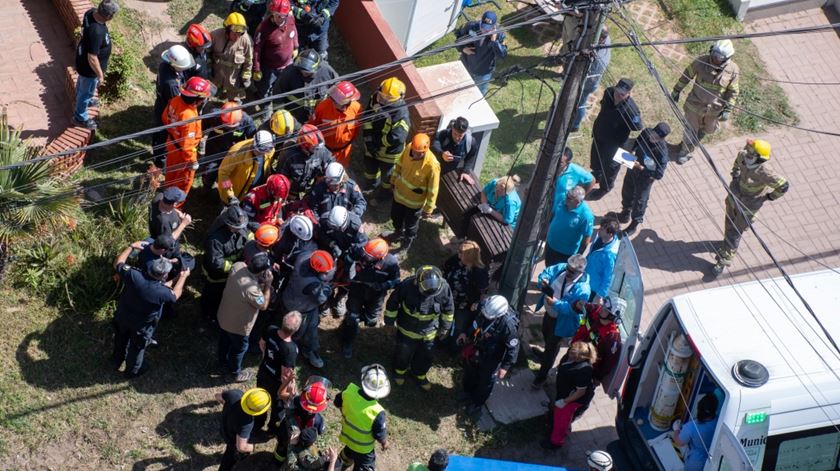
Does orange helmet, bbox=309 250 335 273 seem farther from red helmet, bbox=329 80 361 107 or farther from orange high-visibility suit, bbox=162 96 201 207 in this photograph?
red helmet, bbox=329 80 361 107

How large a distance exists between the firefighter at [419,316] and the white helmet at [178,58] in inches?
134

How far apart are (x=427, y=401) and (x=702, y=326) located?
3162 mm

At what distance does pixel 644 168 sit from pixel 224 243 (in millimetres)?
5520

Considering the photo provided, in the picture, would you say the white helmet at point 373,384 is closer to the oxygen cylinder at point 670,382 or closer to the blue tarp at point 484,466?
the blue tarp at point 484,466

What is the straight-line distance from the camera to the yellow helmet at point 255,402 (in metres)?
9.21

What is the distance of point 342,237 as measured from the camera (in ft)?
35.6

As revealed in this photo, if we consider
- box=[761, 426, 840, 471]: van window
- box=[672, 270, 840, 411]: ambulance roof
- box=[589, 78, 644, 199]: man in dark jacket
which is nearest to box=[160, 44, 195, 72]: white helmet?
box=[589, 78, 644, 199]: man in dark jacket

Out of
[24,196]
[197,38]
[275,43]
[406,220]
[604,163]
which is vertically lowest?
[604,163]

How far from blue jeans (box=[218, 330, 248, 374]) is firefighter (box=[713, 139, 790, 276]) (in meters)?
6.03

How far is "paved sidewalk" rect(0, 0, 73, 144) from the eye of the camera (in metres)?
12.7

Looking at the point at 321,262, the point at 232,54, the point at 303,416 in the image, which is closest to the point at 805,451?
the point at 303,416

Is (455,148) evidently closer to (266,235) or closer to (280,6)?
(280,6)

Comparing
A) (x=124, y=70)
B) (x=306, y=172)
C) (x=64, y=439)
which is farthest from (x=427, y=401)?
(x=124, y=70)

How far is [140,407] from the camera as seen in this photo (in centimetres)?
1050
